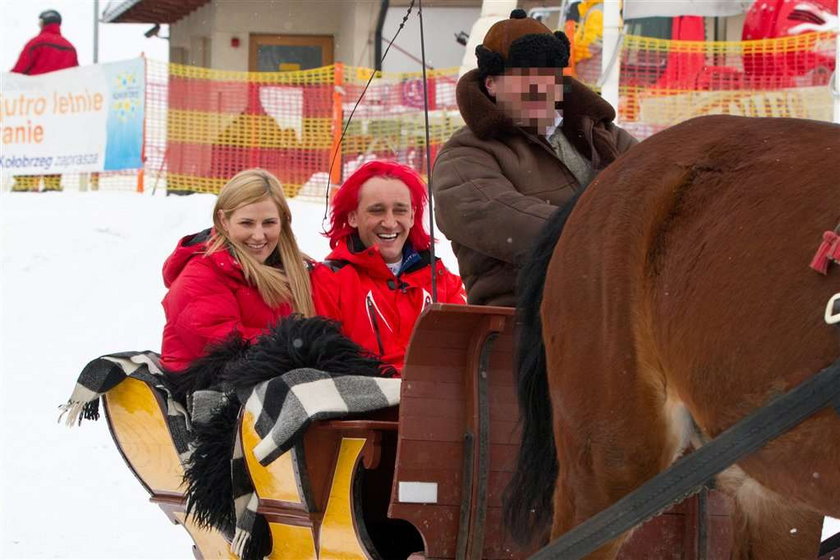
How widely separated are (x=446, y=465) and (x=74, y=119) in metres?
11.9

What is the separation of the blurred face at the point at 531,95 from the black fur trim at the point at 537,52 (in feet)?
0.05

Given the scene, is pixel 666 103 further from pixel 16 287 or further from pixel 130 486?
pixel 130 486

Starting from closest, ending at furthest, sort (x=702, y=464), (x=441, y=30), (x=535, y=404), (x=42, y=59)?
1. (x=702, y=464)
2. (x=535, y=404)
3. (x=42, y=59)
4. (x=441, y=30)

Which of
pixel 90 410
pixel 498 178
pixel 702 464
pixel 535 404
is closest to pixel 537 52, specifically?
pixel 498 178

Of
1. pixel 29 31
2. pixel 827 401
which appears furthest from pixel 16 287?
pixel 29 31

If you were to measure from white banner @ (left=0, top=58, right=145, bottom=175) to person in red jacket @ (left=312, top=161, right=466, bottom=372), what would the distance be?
397 inches

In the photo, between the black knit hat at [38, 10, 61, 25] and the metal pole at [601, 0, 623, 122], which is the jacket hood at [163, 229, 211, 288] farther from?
the black knit hat at [38, 10, 61, 25]

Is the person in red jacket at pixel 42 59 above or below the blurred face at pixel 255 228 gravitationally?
above

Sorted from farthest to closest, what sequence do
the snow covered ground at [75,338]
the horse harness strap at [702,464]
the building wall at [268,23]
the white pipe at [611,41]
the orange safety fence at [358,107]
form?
the building wall at [268,23], the orange safety fence at [358,107], the white pipe at [611,41], the snow covered ground at [75,338], the horse harness strap at [702,464]

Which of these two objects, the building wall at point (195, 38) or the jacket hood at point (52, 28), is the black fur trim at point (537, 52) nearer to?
the jacket hood at point (52, 28)

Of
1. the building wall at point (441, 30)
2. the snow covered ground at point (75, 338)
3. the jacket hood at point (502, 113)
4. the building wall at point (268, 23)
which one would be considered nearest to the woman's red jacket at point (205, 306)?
the jacket hood at point (502, 113)

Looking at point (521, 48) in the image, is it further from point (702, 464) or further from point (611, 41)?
point (611, 41)

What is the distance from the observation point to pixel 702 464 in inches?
86.3

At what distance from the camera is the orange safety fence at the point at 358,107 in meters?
12.0
